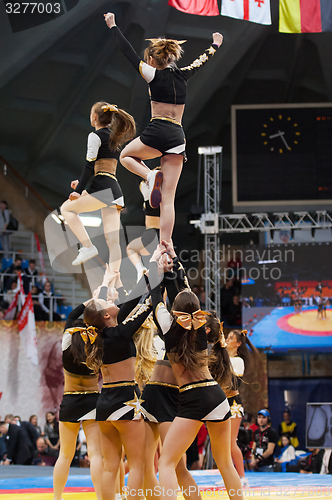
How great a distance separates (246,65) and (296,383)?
271 inches

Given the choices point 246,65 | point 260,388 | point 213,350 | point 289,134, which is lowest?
point 260,388

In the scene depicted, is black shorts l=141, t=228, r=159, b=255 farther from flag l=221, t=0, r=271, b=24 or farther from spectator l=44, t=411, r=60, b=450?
spectator l=44, t=411, r=60, b=450

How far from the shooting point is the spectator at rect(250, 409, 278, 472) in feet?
27.9

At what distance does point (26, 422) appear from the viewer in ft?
30.0

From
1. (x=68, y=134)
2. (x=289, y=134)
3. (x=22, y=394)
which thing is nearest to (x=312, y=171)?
(x=289, y=134)

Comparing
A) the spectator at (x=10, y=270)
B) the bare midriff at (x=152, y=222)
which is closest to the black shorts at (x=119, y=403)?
the bare midriff at (x=152, y=222)

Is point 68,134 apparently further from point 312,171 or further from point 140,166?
point 140,166

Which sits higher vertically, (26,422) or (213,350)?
(213,350)

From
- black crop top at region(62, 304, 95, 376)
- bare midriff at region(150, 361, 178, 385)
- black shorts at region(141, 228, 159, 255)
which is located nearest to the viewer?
bare midriff at region(150, 361, 178, 385)

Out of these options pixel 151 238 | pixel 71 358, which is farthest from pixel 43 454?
pixel 151 238

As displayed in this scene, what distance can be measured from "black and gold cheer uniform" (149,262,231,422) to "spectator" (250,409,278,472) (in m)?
5.76

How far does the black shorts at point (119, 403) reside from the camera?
3.47 m

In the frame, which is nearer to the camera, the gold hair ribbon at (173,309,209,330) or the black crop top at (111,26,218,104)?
the gold hair ribbon at (173,309,209,330)

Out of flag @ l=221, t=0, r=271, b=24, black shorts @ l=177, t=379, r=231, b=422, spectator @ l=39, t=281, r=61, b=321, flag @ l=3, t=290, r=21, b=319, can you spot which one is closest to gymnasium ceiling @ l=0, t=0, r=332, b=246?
flag @ l=221, t=0, r=271, b=24
